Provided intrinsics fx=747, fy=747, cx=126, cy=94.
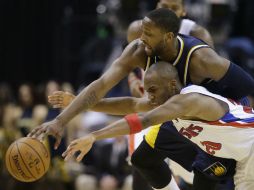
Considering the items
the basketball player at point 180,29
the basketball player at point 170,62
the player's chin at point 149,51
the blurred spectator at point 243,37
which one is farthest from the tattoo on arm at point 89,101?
the blurred spectator at point 243,37

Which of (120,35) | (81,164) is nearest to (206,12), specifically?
(120,35)

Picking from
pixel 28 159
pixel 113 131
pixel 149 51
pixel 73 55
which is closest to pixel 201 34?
pixel 149 51

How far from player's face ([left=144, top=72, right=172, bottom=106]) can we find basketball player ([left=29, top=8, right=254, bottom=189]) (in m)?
0.25

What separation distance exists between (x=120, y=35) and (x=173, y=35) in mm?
5284

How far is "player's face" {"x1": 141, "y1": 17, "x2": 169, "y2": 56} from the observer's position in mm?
5328

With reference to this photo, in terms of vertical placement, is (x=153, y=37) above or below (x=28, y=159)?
above

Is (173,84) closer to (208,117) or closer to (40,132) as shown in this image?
(208,117)

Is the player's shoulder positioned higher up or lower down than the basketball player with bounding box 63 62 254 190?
higher up

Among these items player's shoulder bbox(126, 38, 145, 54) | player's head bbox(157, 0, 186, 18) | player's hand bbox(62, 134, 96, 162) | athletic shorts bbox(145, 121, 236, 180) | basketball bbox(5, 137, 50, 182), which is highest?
player's head bbox(157, 0, 186, 18)

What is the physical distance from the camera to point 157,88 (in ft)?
Result: 17.1

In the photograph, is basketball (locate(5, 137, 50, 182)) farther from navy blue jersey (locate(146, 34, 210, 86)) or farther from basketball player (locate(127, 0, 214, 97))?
basketball player (locate(127, 0, 214, 97))

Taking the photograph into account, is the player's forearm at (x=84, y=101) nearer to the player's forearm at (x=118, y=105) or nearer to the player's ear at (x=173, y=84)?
the player's forearm at (x=118, y=105)

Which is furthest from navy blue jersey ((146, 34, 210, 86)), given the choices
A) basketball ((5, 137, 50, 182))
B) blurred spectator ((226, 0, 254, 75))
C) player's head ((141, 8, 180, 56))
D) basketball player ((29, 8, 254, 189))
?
blurred spectator ((226, 0, 254, 75))

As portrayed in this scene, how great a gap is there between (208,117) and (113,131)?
2.33ft
